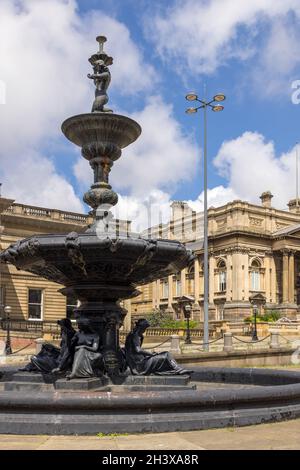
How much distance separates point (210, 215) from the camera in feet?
273

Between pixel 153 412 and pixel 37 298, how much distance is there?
41714 millimetres

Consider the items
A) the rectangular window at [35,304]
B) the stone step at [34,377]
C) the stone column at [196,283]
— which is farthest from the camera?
the stone column at [196,283]

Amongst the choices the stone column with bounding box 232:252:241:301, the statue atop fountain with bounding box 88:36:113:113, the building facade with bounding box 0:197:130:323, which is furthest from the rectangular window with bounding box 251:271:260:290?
the statue atop fountain with bounding box 88:36:113:113

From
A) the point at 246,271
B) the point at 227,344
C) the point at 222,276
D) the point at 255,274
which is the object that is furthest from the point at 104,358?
the point at 255,274

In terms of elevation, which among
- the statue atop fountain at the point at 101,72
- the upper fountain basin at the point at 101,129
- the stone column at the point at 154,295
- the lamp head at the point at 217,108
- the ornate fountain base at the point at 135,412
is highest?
the lamp head at the point at 217,108

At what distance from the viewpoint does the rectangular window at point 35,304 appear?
4753cm

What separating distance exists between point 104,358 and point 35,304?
39082 millimetres

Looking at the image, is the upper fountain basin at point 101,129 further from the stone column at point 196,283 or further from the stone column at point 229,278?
the stone column at point 196,283

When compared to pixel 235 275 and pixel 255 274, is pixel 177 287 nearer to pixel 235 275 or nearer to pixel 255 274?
pixel 255 274

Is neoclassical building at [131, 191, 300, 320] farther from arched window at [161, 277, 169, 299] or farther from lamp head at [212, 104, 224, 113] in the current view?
lamp head at [212, 104, 224, 113]

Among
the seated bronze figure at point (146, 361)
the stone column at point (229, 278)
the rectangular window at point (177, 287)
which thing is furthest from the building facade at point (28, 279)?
the rectangular window at point (177, 287)

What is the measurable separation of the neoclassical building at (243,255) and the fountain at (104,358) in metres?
66.4
